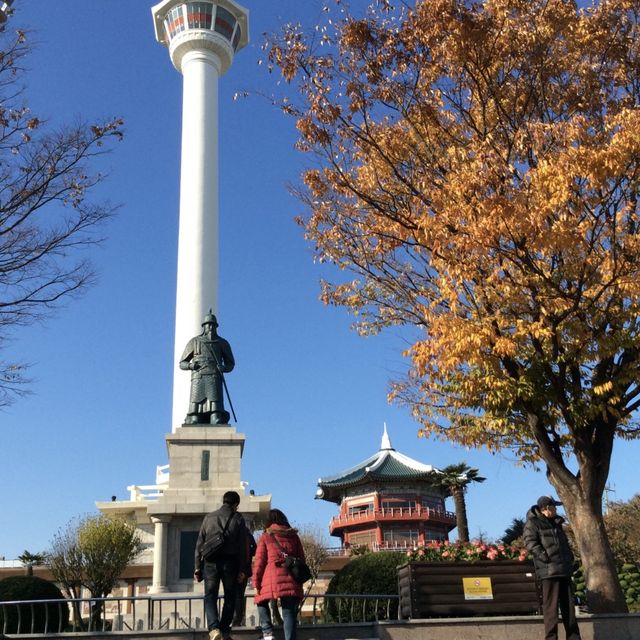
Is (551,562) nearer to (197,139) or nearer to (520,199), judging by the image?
(520,199)

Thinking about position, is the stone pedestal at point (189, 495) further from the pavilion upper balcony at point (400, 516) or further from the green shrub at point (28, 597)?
the pavilion upper balcony at point (400, 516)

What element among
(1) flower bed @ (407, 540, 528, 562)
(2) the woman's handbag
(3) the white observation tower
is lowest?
(2) the woman's handbag

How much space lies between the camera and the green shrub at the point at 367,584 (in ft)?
42.6

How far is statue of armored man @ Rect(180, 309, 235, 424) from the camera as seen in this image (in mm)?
17000

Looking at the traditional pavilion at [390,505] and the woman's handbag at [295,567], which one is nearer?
the woman's handbag at [295,567]

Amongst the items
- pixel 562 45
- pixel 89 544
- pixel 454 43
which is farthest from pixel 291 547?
pixel 89 544

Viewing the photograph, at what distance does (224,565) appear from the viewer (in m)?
8.70

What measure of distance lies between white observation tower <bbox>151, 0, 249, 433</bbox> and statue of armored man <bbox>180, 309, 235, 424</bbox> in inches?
658

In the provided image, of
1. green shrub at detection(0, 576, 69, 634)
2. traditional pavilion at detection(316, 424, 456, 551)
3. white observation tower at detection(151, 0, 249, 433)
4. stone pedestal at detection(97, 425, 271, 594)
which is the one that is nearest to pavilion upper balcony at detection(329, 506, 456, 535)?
traditional pavilion at detection(316, 424, 456, 551)

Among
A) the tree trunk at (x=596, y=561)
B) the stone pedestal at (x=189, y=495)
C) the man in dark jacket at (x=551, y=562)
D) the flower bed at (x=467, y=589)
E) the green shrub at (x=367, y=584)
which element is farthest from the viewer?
the stone pedestal at (x=189, y=495)

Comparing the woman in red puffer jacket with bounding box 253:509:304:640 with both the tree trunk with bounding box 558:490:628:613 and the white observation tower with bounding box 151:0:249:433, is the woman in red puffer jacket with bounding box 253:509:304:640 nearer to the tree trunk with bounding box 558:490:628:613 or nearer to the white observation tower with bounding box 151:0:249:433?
the tree trunk with bounding box 558:490:628:613

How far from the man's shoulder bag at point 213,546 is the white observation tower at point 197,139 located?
25.5 meters

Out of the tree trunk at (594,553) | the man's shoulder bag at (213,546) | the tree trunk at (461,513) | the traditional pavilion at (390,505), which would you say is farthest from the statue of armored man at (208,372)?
the traditional pavilion at (390,505)

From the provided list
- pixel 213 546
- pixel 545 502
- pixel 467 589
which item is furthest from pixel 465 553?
pixel 213 546
